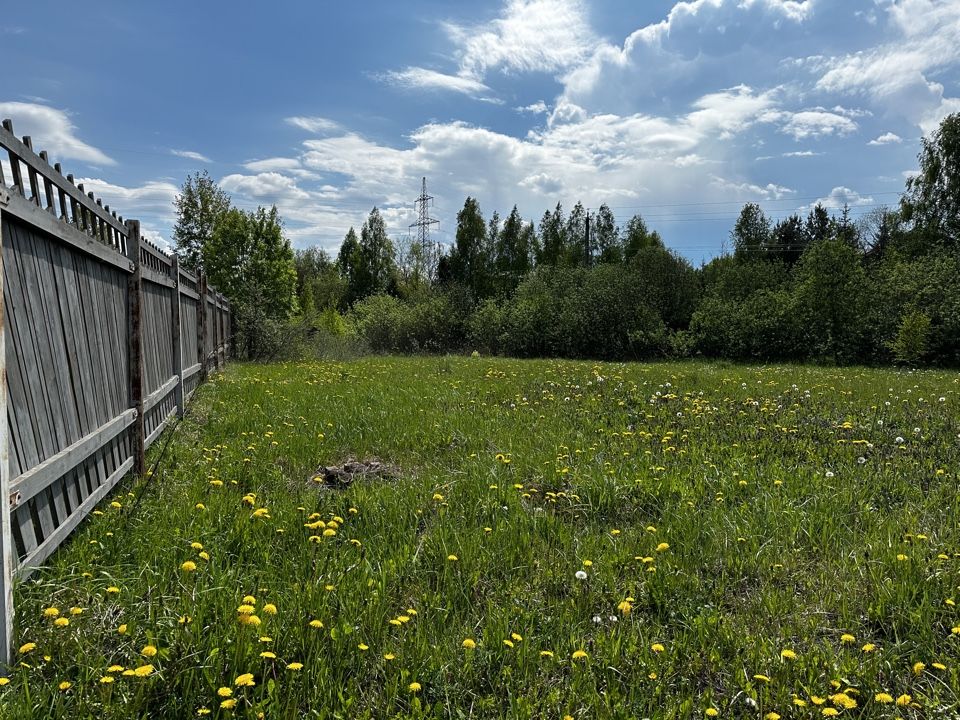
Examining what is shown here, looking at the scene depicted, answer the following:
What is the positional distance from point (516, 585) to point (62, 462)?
236 centimetres

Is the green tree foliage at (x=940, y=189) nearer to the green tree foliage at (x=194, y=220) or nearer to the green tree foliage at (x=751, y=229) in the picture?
the green tree foliage at (x=751, y=229)

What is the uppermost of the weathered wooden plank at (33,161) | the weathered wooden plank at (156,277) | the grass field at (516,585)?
the weathered wooden plank at (33,161)

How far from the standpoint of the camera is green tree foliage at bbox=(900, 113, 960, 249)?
26.8 meters

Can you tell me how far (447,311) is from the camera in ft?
84.7

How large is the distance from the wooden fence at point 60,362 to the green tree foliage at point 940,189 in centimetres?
3149

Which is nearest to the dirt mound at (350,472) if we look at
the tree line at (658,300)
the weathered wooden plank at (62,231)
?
the weathered wooden plank at (62,231)

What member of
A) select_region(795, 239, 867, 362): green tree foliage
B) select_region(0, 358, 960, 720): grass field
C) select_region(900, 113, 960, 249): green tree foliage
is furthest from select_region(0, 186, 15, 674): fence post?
select_region(900, 113, 960, 249): green tree foliage

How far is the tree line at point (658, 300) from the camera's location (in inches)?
750

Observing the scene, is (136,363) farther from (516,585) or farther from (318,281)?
(318,281)

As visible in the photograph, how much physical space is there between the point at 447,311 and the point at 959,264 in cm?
1817

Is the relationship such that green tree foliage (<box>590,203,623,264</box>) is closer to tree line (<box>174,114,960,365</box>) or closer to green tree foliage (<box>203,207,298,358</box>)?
tree line (<box>174,114,960,365</box>)

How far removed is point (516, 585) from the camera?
3111 mm

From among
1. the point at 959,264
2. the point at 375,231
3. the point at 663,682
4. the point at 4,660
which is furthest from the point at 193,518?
the point at 375,231

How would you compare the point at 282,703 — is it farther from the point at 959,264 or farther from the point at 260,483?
the point at 959,264
